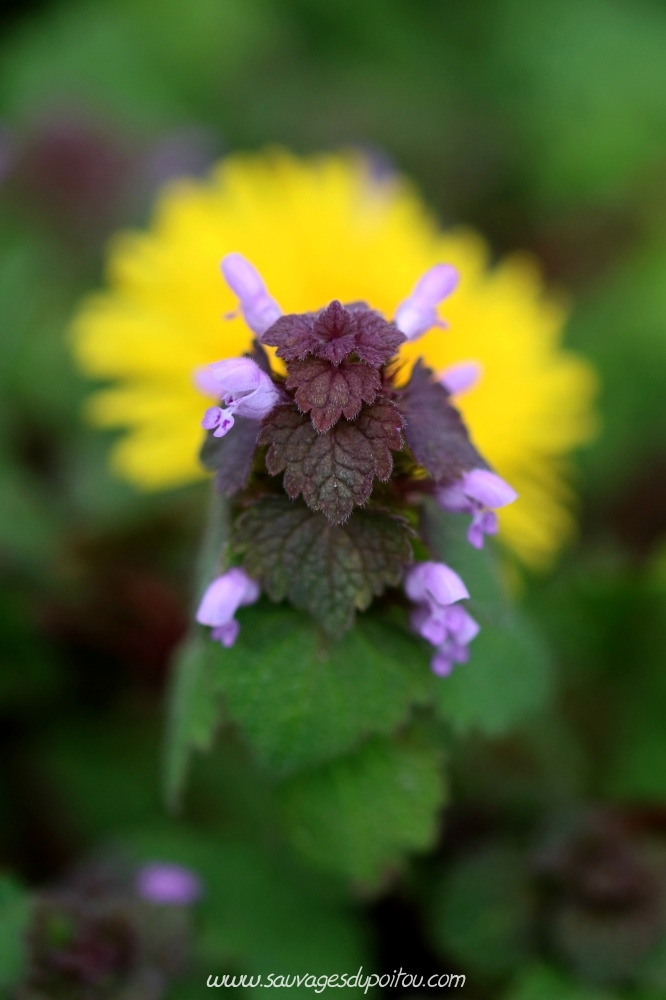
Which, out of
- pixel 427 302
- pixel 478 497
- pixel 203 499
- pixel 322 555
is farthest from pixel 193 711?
pixel 203 499

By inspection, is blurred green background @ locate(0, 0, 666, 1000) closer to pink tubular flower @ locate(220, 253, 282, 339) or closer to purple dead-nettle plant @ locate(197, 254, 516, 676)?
purple dead-nettle plant @ locate(197, 254, 516, 676)

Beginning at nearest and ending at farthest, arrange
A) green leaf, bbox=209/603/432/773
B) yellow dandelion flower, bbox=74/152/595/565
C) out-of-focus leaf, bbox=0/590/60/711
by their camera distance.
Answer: green leaf, bbox=209/603/432/773
out-of-focus leaf, bbox=0/590/60/711
yellow dandelion flower, bbox=74/152/595/565

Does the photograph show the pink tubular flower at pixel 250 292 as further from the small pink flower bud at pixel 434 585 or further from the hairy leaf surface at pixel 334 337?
the small pink flower bud at pixel 434 585

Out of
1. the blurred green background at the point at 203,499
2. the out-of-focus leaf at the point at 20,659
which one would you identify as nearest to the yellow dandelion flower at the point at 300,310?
the blurred green background at the point at 203,499

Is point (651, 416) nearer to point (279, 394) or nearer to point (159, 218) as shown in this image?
point (159, 218)

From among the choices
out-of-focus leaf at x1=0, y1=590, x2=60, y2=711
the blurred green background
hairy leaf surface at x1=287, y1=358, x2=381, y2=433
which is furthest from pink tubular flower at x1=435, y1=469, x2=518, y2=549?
out-of-focus leaf at x1=0, y1=590, x2=60, y2=711

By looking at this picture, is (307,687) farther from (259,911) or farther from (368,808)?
(259,911)
